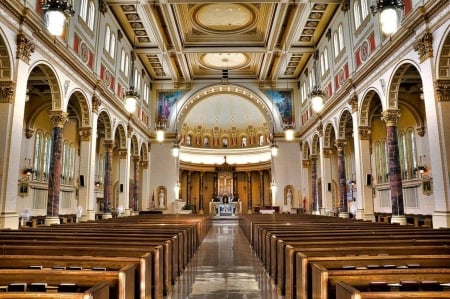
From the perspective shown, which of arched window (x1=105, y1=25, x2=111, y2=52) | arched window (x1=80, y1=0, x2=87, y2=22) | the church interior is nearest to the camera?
the church interior

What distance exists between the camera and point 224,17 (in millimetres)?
21906

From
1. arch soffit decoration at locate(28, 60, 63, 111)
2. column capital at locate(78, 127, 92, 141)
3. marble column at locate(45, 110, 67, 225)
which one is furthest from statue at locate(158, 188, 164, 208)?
arch soffit decoration at locate(28, 60, 63, 111)

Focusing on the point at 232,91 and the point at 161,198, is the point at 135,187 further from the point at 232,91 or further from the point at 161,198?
the point at 232,91

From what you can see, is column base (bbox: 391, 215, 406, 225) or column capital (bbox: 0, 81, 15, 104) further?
column base (bbox: 391, 215, 406, 225)

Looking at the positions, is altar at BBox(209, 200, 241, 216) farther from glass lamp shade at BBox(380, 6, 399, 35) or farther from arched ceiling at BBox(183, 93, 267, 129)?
glass lamp shade at BBox(380, 6, 399, 35)

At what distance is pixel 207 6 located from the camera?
2055 centimetres

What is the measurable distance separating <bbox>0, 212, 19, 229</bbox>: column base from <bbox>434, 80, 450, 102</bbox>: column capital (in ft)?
43.0

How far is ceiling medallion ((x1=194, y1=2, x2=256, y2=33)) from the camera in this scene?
68.0 feet

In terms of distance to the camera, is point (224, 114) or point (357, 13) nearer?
point (357, 13)

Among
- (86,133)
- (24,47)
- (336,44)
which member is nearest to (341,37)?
(336,44)

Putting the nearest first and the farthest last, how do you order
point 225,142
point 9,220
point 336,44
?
point 9,220
point 336,44
point 225,142

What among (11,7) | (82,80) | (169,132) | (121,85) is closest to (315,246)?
(11,7)

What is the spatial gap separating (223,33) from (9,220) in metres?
17.8

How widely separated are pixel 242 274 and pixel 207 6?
55.6 feet
